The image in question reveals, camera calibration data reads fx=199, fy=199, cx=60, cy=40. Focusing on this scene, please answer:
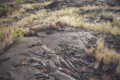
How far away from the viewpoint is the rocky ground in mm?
7660

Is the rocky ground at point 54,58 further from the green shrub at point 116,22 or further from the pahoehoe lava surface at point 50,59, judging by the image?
the green shrub at point 116,22

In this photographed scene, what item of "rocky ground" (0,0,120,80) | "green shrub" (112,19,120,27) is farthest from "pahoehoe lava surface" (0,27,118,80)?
"green shrub" (112,19,120,27)

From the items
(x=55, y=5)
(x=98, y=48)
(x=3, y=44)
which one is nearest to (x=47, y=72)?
(x=98, y=48)

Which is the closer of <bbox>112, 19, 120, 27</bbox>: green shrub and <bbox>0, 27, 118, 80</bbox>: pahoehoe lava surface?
<bbox>0, 27, 118, 80</bbox>: pahoehoe lava surface

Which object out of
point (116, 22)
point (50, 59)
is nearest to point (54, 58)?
point (50, 59)

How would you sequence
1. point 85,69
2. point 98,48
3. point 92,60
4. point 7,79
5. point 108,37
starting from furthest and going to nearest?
point 108,37 < point 98,48 < point 92,60 < point 85,69 < point 7,79

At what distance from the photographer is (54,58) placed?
336 inches

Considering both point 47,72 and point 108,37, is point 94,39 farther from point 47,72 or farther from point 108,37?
point 47,72

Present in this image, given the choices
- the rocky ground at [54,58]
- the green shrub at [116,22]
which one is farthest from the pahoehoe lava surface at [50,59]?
the green shrub at [116,22]

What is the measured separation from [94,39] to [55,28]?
256cm

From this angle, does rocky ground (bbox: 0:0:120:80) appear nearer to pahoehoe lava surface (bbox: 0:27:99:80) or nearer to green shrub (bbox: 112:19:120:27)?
pahoehoe lava surface (bbox: 0:27:99:80)

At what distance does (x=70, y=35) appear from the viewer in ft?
35.8

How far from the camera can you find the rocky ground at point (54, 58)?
7.66 m

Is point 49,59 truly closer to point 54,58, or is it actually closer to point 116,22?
point 54,58
